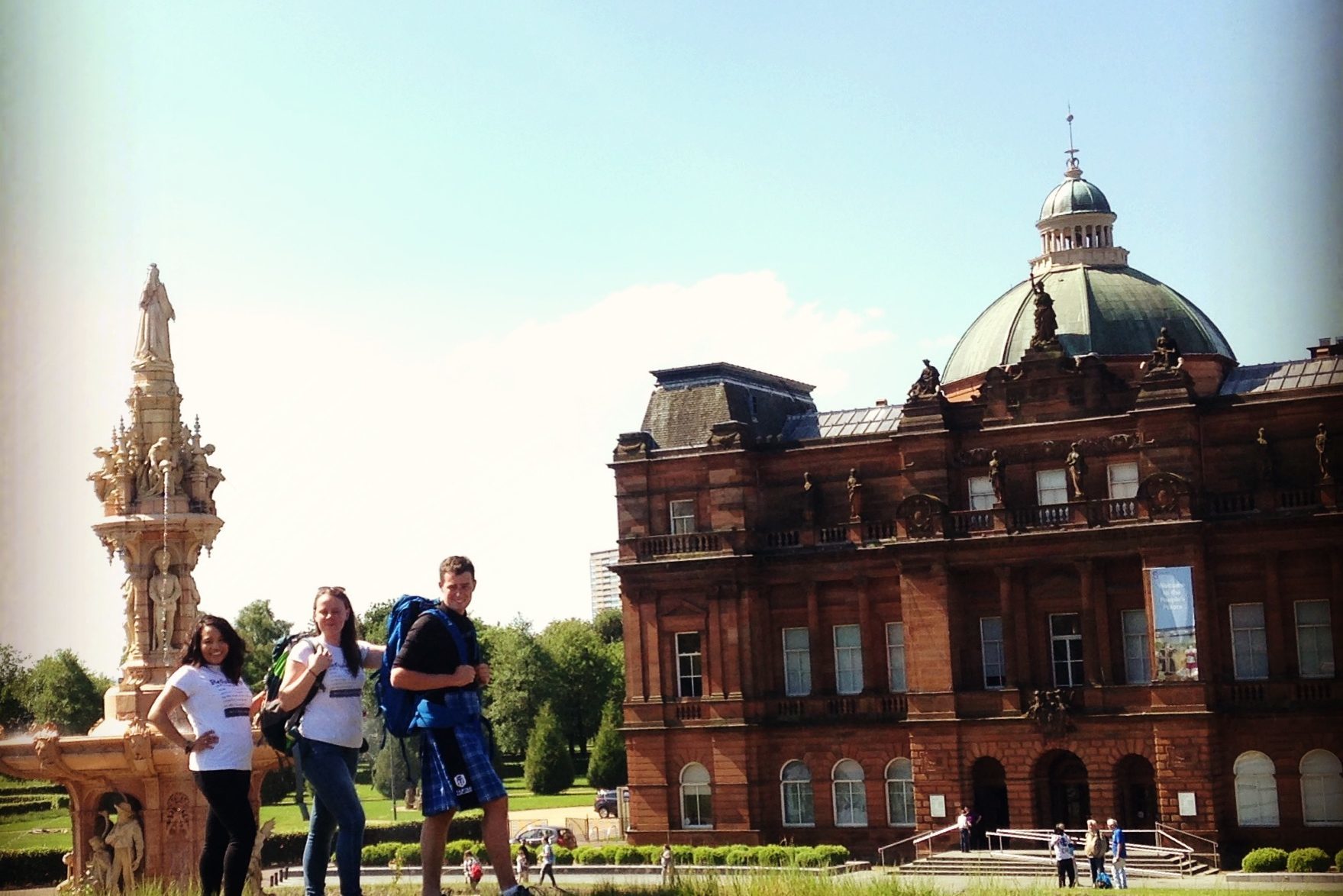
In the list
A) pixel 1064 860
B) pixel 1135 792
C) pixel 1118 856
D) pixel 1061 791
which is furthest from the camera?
pixel 1061 791

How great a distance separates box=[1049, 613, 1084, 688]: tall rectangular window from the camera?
203 feet

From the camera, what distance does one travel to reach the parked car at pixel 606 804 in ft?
295

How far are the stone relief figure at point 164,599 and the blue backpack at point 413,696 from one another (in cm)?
1746

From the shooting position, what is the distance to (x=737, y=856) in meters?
60.8

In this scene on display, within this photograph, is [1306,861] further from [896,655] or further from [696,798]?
[696,798]

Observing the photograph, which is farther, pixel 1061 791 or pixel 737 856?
pixel 1061 791

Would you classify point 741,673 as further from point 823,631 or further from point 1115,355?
point 1115,355

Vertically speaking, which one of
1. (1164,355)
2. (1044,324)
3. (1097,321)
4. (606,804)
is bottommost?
(606,804)

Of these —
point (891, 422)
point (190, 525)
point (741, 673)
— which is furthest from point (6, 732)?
point (891, 422)

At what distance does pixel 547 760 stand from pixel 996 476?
164 ft

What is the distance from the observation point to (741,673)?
219 feet

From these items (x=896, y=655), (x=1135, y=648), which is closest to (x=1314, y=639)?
(x=1135, y=648)

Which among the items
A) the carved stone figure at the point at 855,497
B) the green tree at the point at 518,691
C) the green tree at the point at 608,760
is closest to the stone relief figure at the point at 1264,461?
the carved stone figure at the point at 855,497

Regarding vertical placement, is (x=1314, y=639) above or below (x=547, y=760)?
above
